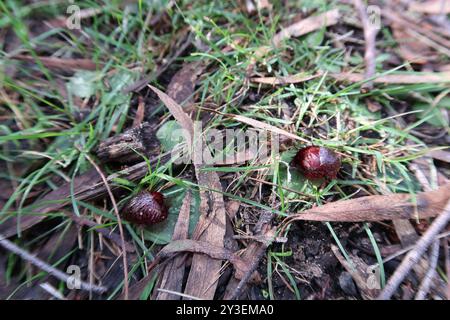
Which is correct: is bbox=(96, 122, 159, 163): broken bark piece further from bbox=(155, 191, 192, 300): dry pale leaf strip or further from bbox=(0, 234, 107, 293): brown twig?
bbox=(0, 234, 107, 293): brown twig

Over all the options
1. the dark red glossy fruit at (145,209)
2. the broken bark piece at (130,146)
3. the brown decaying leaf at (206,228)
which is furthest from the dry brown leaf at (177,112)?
the dark red glossy fruit at (145,209)

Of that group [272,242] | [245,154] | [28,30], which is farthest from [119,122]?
[272,242]

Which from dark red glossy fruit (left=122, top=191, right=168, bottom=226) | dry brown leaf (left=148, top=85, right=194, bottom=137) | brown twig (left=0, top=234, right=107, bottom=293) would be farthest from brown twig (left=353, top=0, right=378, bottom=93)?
brown twig (left=0, top=234, right=107, bottom=293)

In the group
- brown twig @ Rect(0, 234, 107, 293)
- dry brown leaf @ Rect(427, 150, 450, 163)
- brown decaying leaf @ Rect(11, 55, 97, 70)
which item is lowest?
brown twig @ Rect(0, 234, 107, 293)

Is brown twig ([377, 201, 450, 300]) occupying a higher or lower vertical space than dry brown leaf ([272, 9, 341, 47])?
lower

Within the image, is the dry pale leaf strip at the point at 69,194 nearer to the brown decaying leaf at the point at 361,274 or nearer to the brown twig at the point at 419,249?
the brown decaying leaf at the point at 361,274

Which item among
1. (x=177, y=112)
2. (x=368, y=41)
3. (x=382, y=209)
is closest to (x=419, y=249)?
(x=382, y=209)
